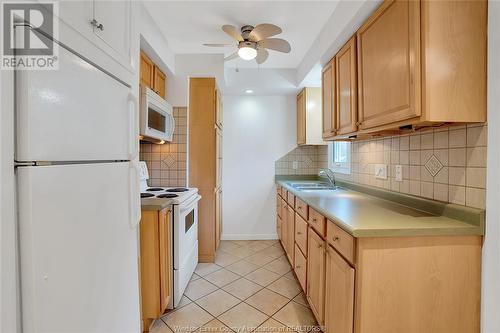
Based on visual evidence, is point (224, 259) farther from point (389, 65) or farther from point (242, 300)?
point (389, 65)

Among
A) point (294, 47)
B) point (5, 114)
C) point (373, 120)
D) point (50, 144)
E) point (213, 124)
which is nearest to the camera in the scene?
point (5, 114)

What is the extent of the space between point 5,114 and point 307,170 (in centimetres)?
351

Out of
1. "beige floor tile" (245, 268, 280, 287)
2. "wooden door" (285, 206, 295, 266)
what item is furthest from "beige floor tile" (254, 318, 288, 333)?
"wooden door" (285, 206, 295, 266)

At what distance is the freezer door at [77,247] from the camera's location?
644 millimetres

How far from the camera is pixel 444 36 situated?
115 cm

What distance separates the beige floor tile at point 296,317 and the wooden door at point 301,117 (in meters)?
2.01

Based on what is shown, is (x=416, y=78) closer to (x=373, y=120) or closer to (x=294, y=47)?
(x=373, y=120)

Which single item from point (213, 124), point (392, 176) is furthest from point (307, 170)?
point (392, 176)

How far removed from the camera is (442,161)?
4.68ft

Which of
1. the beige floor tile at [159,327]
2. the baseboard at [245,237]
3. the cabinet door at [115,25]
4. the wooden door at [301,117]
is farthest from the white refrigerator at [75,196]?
the baseboard at [245,237]

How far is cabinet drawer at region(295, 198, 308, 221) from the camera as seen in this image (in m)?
2.05

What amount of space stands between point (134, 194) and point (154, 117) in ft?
3.90

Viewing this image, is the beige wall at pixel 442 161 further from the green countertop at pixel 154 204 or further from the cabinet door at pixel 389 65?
the green countertop at pixel 154 204

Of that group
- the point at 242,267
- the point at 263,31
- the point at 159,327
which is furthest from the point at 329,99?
the point at 159,327
